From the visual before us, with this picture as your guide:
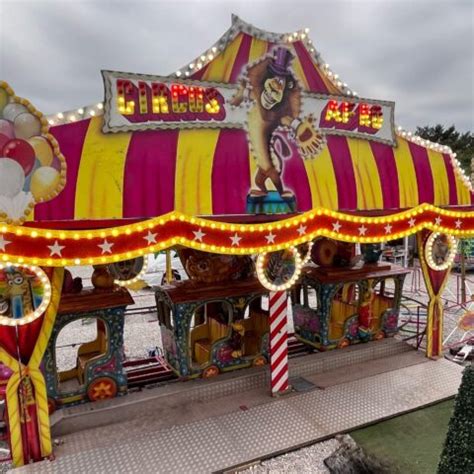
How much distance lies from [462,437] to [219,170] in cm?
394

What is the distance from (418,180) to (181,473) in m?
5.87

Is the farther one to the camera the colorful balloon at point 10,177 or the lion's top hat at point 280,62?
the lion's top hat at point 280,62

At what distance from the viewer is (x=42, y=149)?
418cm

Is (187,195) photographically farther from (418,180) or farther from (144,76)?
(418,180)

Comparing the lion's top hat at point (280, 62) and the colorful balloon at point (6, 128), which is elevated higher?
the lion's top hat at point (280, 62)

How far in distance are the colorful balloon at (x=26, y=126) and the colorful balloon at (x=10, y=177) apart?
Result: 0.29m

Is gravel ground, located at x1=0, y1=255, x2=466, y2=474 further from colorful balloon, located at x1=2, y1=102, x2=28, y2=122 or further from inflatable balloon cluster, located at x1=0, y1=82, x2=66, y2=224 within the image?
colorful balloon, located at x1=2, y1=102, x2=28, y2=122

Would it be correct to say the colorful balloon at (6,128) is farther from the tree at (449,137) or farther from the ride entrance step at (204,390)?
the tree at (449,137)

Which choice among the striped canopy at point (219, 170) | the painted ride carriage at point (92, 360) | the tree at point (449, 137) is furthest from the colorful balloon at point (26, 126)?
the tree at point (449, 137)

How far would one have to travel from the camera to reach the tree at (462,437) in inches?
138

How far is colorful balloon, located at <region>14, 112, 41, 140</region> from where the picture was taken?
13.3ft

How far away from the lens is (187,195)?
5195 millimetres

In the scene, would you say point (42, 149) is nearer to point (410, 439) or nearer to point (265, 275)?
point (265, 275)

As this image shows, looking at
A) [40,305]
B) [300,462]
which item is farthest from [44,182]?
[300,462]
